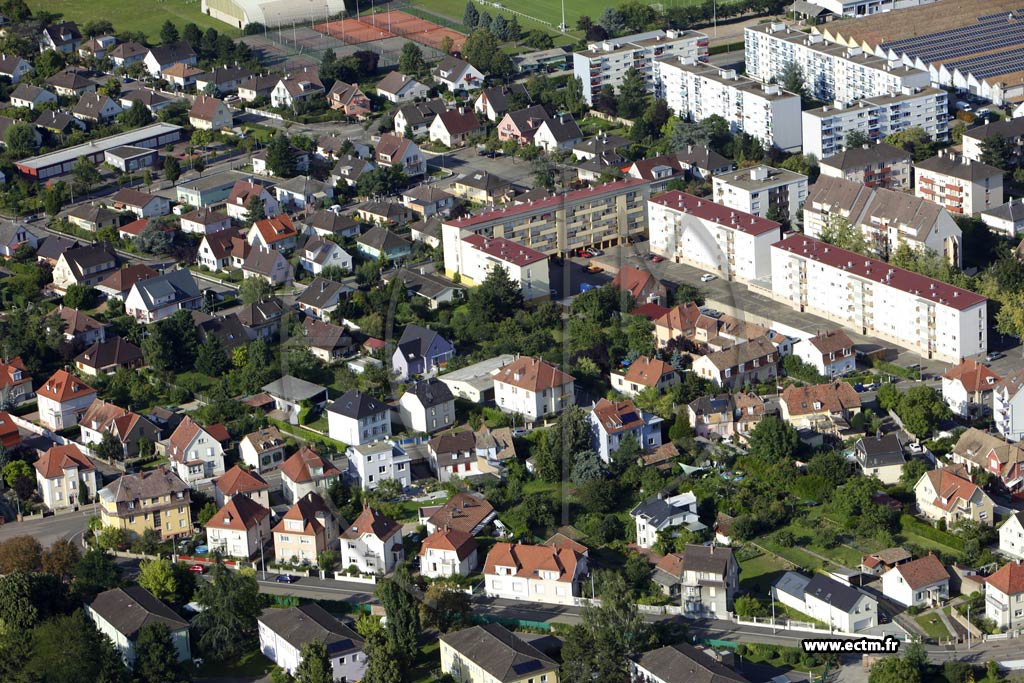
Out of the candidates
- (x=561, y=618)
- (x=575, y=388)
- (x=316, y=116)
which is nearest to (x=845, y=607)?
(x=561, y=618)

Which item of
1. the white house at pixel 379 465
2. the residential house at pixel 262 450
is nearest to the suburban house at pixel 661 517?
the white house at pixel 379 465

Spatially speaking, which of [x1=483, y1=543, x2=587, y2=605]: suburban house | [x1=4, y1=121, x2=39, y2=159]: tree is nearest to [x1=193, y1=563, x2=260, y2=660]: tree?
[x1=483, y1=543, x2=587, y2=605]: suburban house

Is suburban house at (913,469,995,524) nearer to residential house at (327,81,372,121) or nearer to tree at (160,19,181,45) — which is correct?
residential house at (327,81,372,121)

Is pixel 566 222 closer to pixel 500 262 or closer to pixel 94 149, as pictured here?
pixel 500 262

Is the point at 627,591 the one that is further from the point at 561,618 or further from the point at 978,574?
the point at 978,574

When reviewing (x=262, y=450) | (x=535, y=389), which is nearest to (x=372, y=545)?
(x=262, y=450)
